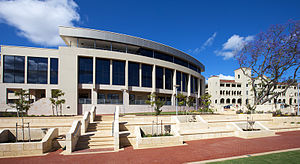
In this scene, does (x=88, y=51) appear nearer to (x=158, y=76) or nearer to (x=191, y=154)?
(x=158, y=76)

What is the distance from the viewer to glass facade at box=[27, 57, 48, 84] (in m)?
25.2

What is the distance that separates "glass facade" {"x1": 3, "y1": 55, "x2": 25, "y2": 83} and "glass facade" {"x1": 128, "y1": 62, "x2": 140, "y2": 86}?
17.0 m

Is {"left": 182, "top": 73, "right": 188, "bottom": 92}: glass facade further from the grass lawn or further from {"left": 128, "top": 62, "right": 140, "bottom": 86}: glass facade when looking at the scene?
the grass lawn

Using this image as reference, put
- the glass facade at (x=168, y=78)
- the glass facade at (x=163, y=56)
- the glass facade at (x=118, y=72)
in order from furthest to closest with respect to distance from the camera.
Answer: the glass facade at (x=168, y=78) → the glass facade at (x=163, y=56) → the glass facade at (x=118, y=72)

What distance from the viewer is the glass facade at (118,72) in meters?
27.8

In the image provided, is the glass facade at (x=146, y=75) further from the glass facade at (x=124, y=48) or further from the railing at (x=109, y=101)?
the railing at (x=109, y=101)

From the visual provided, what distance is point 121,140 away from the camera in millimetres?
10961

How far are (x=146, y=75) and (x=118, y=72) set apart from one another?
5.78 meters

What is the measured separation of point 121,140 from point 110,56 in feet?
60.8

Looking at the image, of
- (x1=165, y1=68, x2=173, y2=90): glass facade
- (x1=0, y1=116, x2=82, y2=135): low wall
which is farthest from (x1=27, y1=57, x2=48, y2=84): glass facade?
(x1=165, y1=68, x2=173, y2=90): glass facade

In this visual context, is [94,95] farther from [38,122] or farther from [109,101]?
[38,122]

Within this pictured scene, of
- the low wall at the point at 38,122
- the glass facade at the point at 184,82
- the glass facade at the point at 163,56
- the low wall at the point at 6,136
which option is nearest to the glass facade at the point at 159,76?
the glass facade at the point at 163,56

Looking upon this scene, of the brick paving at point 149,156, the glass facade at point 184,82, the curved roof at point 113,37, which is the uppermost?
the curved roof at point 113,37

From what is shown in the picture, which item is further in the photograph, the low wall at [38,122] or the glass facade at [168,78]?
the glass facade at [168,78]
